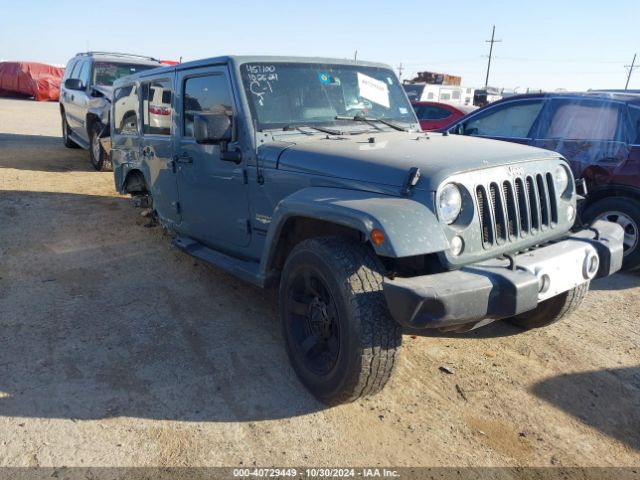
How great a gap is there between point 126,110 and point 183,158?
5.81 feet

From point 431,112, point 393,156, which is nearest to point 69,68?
point 431,112

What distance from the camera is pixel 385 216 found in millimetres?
2479

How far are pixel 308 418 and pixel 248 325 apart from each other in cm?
121

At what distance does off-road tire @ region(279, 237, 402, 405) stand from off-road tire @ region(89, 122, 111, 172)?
757cm

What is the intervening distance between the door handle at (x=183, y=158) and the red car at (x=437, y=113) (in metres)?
6.41

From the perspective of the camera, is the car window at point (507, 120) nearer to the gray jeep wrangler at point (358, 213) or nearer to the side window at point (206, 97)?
the gray jeep wrangler at point (358, 213)

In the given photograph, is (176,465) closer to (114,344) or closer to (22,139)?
(114,344)

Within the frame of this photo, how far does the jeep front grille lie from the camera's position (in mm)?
2820

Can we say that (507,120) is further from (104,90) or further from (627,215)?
(104,90)

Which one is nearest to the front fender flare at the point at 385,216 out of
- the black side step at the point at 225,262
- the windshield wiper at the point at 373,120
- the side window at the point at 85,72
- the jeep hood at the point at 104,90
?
the black side step at the point at 225,262

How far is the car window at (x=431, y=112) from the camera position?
10.3 m

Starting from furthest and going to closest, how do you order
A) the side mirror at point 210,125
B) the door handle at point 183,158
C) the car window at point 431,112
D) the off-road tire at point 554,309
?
the car window at point 431,112 → the door handle at point 183,158 → the off-road tire at point 554,309 → the side mirror at point 210,125

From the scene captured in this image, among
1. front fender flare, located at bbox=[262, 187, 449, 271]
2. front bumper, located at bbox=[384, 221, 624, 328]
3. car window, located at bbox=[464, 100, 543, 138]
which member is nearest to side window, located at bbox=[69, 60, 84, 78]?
car window, located at bbox=[464, 100, 543, 138]

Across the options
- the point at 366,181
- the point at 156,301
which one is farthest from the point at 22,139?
the point at 366,181
